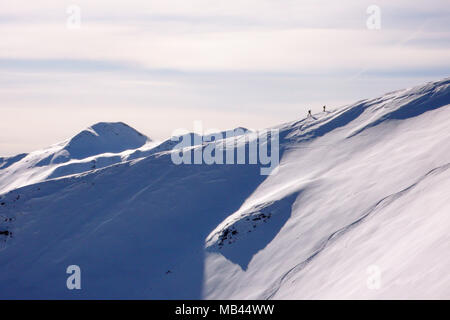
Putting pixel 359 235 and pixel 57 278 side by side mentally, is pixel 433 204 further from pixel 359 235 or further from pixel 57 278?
pixel 57 278

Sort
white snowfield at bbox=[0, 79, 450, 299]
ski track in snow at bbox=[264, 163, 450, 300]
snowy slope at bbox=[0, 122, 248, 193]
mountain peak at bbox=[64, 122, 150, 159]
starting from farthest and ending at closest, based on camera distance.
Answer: mountain peak at bbox=[64, 122, 150, 159] → snowy slope at bbox=[0, 122, 248, 193] → ski track in snow at bbox=[264, 163, 450, 300] → white snowfield at bbox=[0, 79, 450, 299]

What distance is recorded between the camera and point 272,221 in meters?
45.9

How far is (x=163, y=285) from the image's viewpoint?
145 feet

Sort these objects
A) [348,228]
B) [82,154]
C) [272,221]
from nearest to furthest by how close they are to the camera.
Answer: [348,228]
[272,221]
[82,154]

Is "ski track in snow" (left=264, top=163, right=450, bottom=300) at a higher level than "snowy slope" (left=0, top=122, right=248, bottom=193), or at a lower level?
higher

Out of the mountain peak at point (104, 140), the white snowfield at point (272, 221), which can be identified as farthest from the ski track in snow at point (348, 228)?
the mountain peak at point (104, 140)

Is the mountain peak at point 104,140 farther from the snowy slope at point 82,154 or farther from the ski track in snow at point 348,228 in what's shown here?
the ski track in snow at point 348,228

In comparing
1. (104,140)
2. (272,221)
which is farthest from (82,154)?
(272,221)

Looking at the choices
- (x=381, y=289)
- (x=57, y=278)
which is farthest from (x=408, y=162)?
(x=57, y=278)

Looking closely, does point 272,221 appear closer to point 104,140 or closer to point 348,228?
point 348,228

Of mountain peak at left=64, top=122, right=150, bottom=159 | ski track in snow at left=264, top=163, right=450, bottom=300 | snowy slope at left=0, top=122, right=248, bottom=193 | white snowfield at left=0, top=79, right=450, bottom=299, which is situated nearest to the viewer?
white snowfield at left=0, top=79, right=450, bottom=299

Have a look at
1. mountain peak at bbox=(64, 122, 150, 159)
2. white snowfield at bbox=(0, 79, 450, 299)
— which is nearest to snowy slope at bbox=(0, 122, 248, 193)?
mountain peak at bbox=(64, 122, 150, 159)

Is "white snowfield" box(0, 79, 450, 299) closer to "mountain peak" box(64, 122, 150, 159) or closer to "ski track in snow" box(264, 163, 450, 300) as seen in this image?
"ski track in snow" box(264, 163, 450, 300)

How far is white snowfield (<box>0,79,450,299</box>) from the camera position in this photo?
33.8 m
